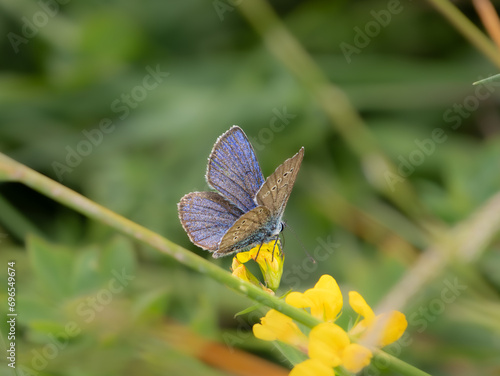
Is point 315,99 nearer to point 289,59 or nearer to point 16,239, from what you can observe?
point 289,59

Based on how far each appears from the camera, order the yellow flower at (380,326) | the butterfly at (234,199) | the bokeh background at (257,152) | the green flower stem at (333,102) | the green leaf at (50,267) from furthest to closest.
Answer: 1. the green flower stem at (333,102)
2. the bokeh background at (257,152)
3. the green leaf at (50,267)
4. the butterfly at (234,199)
5. the yellow flower at (380,326)

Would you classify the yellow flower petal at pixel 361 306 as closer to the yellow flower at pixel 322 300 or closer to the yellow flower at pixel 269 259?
the yellow flower at pixel 322 300

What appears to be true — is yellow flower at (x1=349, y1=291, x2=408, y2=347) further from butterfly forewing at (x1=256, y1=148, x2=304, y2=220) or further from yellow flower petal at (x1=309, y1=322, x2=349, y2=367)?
butterfly forewing at (x1=256, y1=148, x2=304, y2=220)

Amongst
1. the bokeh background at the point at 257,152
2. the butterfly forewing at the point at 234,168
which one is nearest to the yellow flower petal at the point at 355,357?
the butterfly forewing at the point at 234,168

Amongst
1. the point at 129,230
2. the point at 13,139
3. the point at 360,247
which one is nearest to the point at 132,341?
the point at 129,230

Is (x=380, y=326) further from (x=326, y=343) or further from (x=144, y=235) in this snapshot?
(x=144, y=235)

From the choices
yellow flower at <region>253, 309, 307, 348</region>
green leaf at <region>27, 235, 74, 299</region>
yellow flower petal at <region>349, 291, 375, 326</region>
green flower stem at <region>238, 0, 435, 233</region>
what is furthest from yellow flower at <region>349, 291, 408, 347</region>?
green flower stem at <region>238, 0, 435, 233</region>
